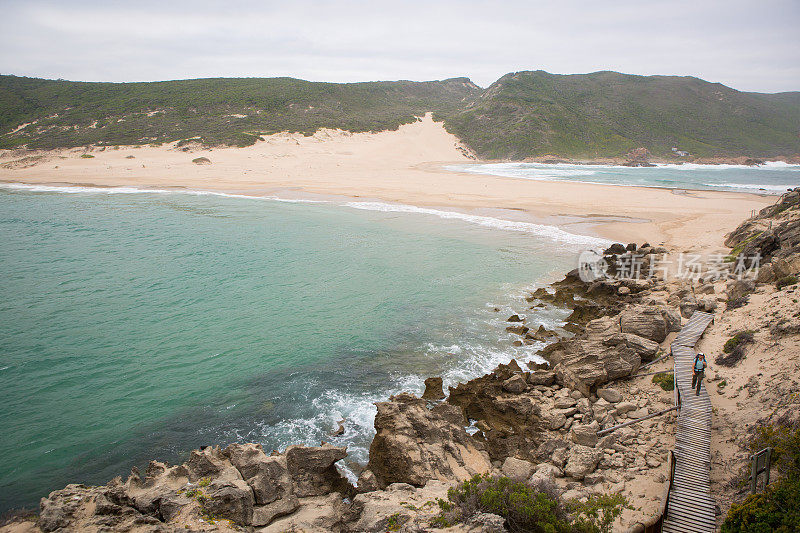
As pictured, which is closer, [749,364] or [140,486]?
[140,486]

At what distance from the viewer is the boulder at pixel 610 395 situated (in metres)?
11.7

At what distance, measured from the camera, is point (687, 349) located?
12812 mm

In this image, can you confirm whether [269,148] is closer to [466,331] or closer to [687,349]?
[466,331]

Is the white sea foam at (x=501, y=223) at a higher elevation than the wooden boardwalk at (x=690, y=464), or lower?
higher

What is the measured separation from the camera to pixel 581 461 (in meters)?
9.14

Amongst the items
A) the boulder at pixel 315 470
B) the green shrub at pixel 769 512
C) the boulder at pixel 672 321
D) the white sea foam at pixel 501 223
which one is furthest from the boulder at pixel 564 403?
the white sea foam at pixel 501 223

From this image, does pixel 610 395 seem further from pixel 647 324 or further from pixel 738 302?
pixel 738 302

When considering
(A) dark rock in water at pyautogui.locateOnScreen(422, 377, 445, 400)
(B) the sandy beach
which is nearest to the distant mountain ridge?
(B) the sandy beach

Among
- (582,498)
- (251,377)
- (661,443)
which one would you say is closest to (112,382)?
(251,377)

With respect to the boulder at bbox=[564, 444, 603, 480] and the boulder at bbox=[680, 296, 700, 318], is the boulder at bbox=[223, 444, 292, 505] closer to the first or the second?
the boulder at bbox=[564, 444, 603, 480]

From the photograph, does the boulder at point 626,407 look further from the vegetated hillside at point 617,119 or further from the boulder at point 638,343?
the vegetated hillside at point 617,119

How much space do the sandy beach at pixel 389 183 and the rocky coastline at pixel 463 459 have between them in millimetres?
15662

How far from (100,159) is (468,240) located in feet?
167

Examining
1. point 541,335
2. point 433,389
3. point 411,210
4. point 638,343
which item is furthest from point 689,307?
point 411,210
